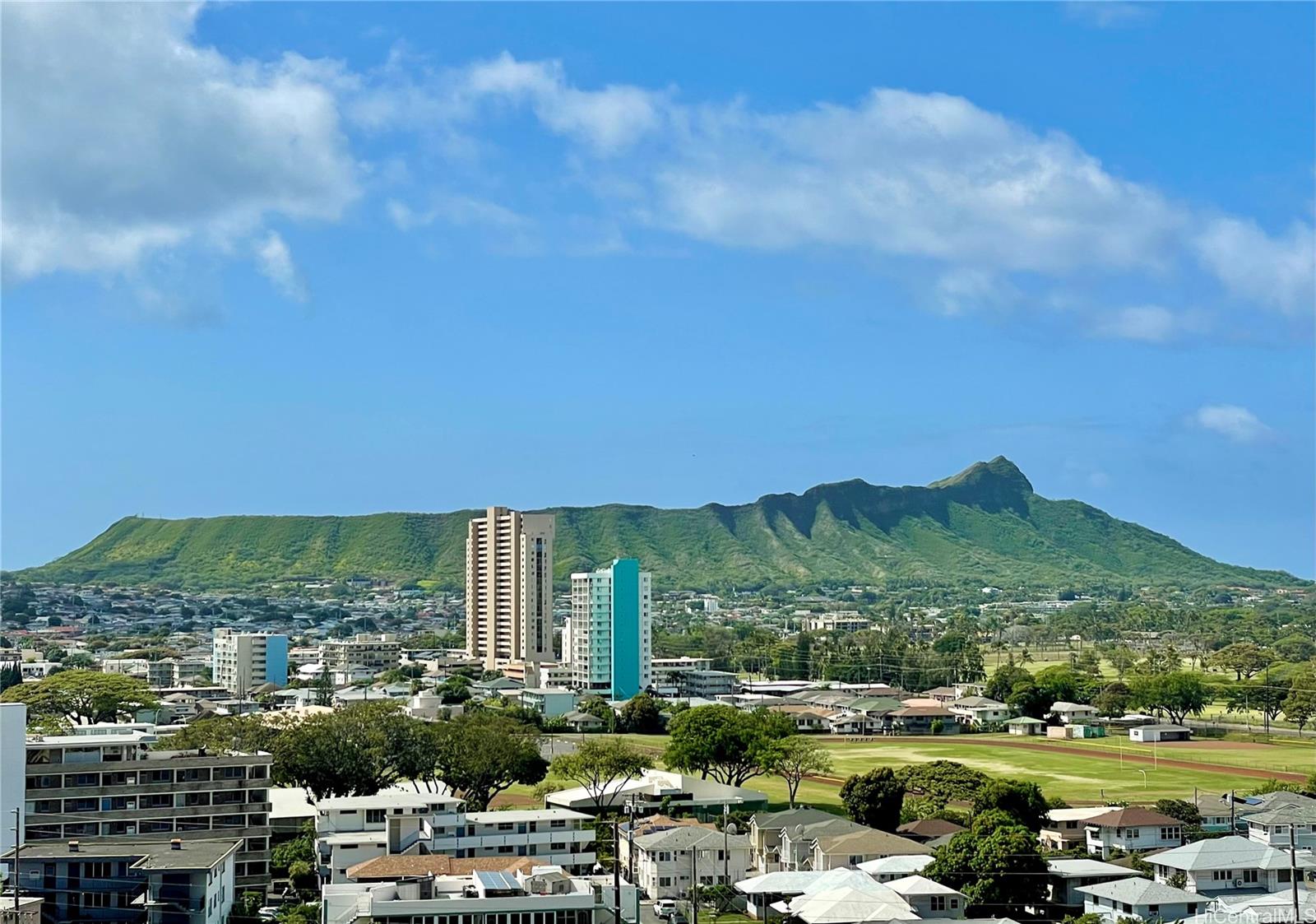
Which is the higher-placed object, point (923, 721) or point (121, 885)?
point (121, 885)

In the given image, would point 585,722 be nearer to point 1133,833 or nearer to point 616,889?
point 1133,833

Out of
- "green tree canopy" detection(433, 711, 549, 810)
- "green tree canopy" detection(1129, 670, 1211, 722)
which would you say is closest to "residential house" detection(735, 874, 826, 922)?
"green tree canopy" detection(433, 711, 549, 810)

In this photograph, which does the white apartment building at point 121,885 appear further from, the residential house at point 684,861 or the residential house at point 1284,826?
the residential house at point 1284,826

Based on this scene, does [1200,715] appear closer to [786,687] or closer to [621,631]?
[786,687]

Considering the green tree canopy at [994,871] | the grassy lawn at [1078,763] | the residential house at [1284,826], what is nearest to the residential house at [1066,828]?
the residential house at [1284,826]

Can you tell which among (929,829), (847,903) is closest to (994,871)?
(847,903)

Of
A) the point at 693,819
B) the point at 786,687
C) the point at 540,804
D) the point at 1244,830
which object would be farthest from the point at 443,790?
the point at 786,687
